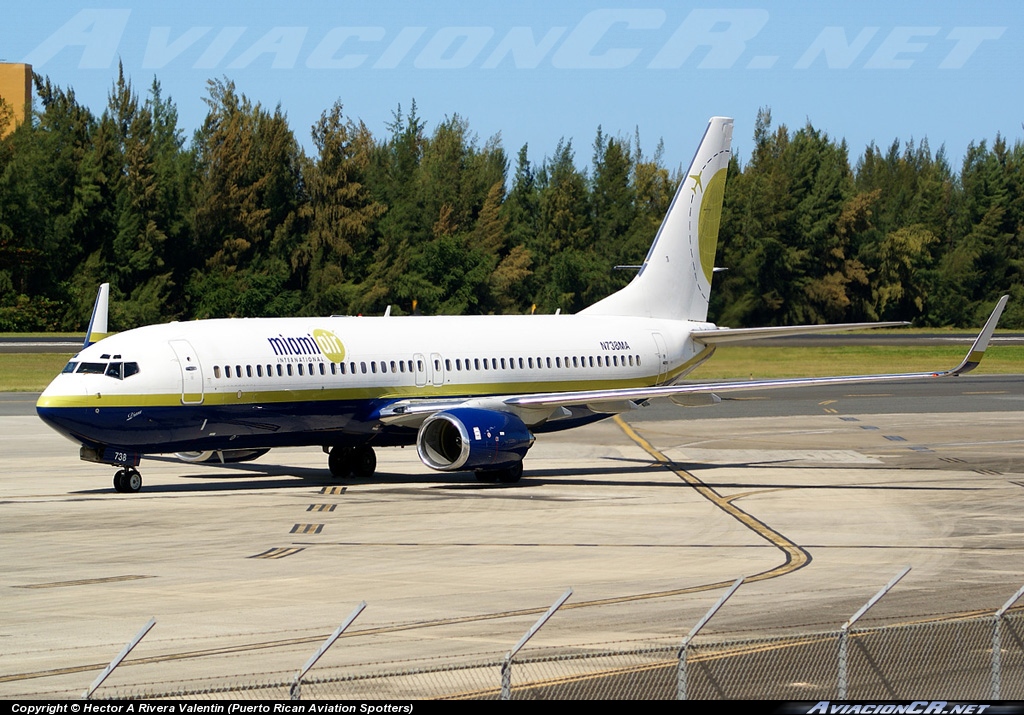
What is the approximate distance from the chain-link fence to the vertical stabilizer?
30656mm

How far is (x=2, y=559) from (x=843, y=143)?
14638 cm

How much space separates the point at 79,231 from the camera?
383 feet

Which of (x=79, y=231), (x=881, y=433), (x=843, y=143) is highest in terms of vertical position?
(x=843, y=143)

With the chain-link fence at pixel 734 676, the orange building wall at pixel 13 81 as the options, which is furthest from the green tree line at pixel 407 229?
the chain-link fence at pixel 734 676

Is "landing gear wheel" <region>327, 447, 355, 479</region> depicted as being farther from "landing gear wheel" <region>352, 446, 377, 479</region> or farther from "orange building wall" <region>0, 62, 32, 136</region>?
"orange building wall" <region>0, 62, 32, 136</region>

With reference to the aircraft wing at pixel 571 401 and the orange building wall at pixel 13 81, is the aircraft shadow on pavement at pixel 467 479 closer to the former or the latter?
the aircraft wing at pixel 571 401

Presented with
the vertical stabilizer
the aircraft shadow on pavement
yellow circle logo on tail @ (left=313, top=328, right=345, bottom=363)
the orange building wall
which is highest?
the orange building wall

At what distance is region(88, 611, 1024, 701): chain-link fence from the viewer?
14352 millimetres

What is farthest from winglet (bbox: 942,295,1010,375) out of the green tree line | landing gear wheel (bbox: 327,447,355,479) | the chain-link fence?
the green tree line

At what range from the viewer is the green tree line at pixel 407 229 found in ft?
378

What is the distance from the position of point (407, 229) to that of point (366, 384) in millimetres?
93297
